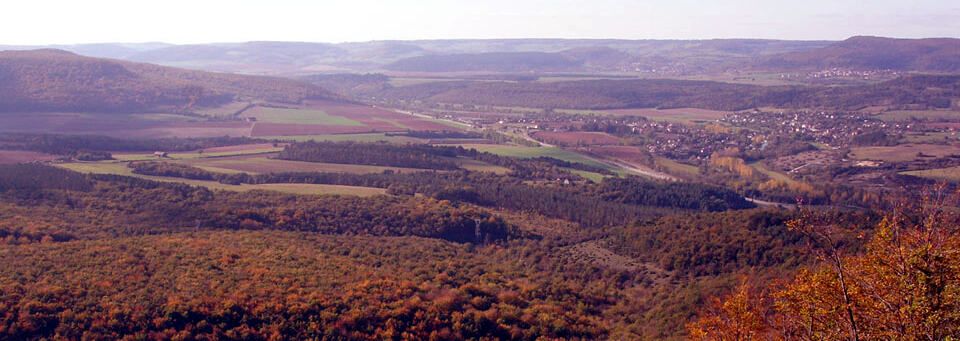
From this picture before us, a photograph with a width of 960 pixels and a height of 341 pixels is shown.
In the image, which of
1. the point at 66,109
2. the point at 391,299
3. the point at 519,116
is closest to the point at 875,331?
the point at 391,299

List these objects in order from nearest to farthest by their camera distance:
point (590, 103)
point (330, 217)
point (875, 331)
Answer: point (875, 331) < point (330, 217) < point (590, 103)

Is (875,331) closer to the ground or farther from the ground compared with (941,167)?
farther from the ground

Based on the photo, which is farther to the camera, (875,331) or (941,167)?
(941,167)

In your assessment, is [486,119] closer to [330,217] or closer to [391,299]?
[330,217]

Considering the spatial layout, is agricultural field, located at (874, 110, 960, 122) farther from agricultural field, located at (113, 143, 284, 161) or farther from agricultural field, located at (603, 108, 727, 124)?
agricultural field, located at (113, 143, 284, 161)

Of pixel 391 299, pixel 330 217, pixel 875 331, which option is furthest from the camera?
pixel 330 217
